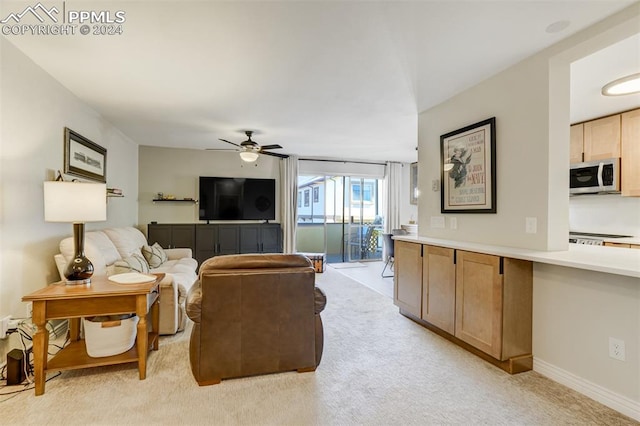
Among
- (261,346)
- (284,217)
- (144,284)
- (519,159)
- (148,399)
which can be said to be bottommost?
(148,399)

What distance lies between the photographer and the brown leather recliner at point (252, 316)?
2032mm

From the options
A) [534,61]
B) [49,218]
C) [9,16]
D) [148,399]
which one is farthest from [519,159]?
[9,16]

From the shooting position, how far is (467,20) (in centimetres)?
190

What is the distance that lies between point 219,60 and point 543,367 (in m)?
3.46

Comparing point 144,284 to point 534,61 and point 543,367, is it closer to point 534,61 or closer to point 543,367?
point 543,367

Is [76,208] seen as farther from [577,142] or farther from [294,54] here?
[577,142]

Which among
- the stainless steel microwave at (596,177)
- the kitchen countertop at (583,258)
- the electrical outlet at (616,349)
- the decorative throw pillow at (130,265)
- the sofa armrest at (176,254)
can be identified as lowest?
the electrical outlet at (616,349)

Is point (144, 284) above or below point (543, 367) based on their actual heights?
above

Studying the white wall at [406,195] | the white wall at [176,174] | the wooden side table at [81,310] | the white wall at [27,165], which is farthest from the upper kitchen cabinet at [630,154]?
the white wall at [27,165]

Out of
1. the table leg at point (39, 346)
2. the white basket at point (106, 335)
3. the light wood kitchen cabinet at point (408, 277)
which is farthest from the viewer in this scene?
the light wood kitchen cabinet at point (408, 277)

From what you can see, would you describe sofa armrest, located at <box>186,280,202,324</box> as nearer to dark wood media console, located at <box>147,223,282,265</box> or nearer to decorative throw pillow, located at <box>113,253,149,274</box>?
decorative throw pillow, located at <box>113,253,149,274</box>

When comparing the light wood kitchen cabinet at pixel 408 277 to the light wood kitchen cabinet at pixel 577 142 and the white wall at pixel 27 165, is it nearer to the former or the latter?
the light wood kitchen cabinet at pixel 577 142

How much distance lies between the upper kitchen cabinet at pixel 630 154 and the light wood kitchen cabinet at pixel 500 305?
2.28 metres

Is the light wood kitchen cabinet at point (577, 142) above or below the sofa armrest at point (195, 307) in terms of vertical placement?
above
